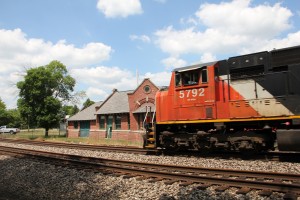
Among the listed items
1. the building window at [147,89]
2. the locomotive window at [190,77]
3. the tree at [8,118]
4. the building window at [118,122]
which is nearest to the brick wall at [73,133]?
the building window at [118,122]

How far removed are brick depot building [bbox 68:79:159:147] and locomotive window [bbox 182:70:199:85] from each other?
14861 millimetres

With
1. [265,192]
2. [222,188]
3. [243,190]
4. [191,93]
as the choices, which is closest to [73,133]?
[191,93]

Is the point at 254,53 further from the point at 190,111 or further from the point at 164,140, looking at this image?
the point at 164,140

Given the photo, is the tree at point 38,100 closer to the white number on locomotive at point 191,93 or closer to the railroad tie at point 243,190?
the white number on locomotive at point 191,93

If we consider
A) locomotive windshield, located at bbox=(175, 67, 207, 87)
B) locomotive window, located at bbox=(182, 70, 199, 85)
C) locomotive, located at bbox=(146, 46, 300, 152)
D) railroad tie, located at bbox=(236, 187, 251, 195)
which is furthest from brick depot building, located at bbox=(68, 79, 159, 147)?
railroad tie, located at bbox=(236, 187, 251, 195)

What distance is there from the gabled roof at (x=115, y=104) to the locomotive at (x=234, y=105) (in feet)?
74.5

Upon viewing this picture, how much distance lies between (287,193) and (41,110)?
39.8 meters

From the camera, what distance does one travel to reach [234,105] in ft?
37.7

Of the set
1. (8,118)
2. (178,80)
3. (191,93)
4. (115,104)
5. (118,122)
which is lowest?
(118,122)

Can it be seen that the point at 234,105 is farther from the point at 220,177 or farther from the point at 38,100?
the point at 38,100

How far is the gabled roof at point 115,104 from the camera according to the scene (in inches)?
1468

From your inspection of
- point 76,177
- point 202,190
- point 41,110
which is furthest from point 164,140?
point 41,110

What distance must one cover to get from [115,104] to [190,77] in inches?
1085

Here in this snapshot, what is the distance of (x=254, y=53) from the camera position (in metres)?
11.2
